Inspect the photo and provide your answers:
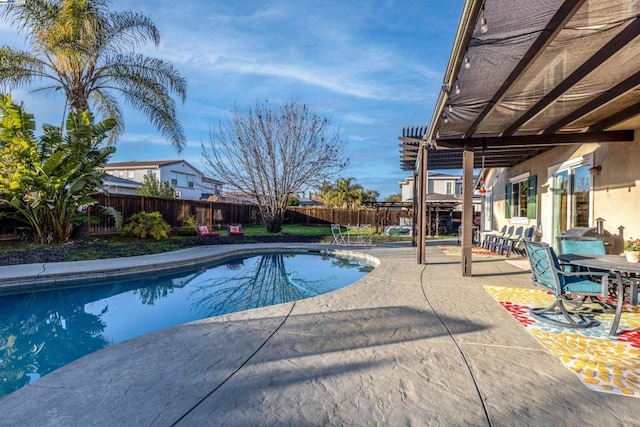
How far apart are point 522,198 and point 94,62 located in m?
15.4

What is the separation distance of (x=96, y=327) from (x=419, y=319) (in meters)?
5.02

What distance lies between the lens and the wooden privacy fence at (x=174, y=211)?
13508mm

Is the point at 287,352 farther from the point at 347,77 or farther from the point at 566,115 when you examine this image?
the point at 347,77

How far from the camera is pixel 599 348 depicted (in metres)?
3.47

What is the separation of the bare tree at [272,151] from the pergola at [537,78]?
40.2 ft

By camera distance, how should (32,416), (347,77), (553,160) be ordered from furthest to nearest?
(347,77)
(553,160)
(32,416)

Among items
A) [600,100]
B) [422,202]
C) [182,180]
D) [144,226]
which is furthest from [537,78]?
[182,180]

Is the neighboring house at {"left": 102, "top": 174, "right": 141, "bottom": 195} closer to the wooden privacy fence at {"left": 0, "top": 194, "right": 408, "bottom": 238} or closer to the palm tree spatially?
the wooden privacy fence at {"left": 0, "top": 194, "right": 408, "bottom": 238}

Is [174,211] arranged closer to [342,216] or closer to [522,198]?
[342,216]

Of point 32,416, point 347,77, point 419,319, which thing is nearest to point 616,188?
point 419,319

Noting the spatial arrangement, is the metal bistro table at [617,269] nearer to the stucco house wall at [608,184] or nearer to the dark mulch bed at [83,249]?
the stucco house wall at [608,184]

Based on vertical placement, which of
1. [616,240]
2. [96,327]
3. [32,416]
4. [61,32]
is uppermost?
[61,32]

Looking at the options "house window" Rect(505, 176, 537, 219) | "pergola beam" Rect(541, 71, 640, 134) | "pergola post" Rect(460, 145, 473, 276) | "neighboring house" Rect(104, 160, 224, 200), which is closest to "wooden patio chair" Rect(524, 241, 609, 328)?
"pergola beam" Rect(541, 71, 640, 134)

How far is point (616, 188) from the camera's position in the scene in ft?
21.1
